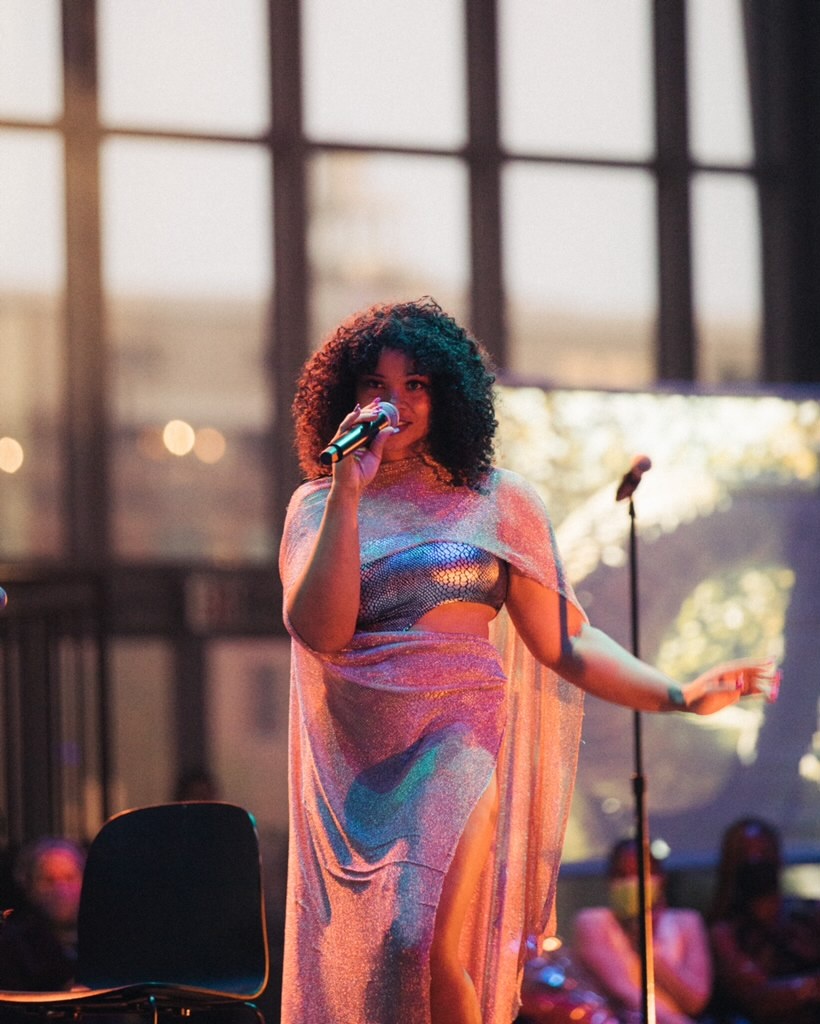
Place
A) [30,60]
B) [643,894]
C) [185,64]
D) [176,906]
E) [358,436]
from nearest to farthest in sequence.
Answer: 1. [358,436]
2. [176,906]
3. [643,894]
4. [30,60]
5. [185,64]

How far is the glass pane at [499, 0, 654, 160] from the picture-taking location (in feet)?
29.0

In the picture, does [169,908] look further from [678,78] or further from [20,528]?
[678,78]

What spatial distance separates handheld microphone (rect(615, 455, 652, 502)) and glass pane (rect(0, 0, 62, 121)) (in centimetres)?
528

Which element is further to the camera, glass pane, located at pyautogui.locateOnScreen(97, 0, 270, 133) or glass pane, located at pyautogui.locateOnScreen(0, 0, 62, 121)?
glass pane, located at pyautogui.locateOnScreen(97, 0, 270, 133)

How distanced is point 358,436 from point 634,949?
11.0 feet

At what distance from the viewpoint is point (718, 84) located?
29.9ft

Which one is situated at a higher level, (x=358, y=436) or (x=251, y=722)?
(x=358, y=436)

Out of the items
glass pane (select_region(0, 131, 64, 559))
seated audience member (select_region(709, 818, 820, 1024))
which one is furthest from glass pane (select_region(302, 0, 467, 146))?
seated audience member (select_region(709, 818, 820, 1024))

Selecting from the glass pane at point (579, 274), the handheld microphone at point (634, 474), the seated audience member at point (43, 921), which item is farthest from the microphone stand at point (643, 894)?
the glass pane at point (579, 274)

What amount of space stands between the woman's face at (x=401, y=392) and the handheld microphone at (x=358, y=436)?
0.13 metres

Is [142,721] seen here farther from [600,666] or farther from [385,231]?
[600,666]

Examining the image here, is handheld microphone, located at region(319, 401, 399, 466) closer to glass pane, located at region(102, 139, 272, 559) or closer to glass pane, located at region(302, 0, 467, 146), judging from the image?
glass pane, located at region(102, 139, 272, 559)

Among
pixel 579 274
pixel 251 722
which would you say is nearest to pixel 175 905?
pixel 251 722

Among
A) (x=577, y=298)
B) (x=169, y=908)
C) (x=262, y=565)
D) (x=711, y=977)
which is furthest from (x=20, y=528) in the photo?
(x=169, y=908)
